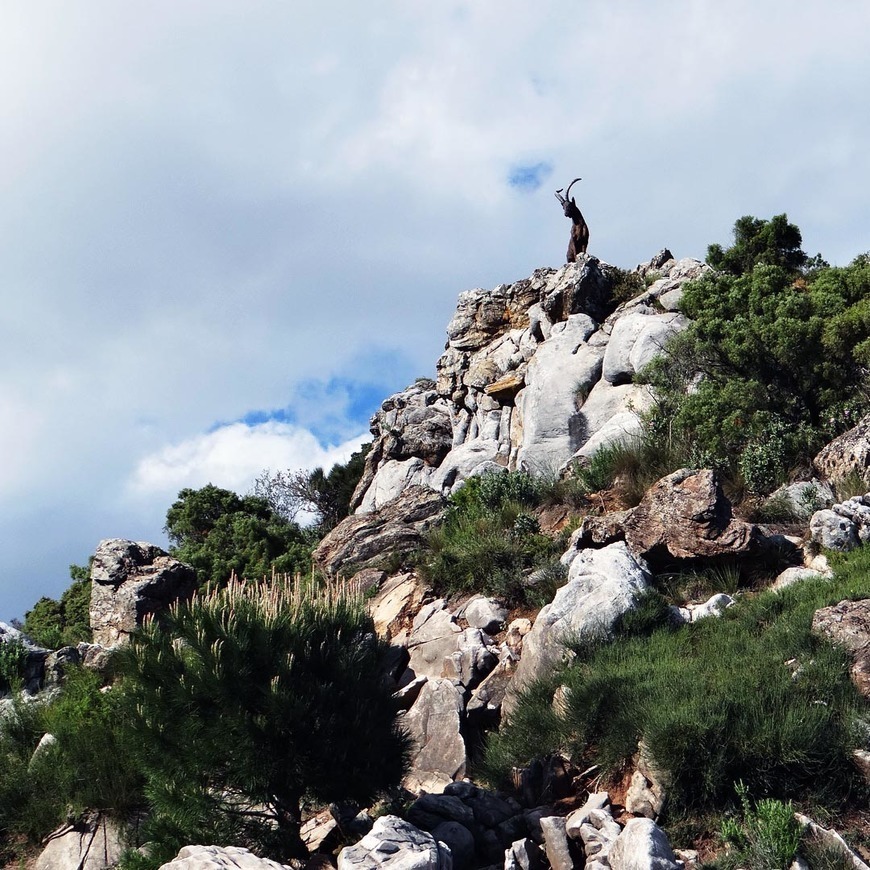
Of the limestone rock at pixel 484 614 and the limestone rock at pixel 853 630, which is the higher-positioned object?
the limestone rock at pixel 484 614

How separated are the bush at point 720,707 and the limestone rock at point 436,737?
95 cm

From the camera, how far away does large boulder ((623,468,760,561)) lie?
42.5 feet

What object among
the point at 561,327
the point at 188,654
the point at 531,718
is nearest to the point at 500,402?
the point at 561,327

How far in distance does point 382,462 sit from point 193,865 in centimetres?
1996

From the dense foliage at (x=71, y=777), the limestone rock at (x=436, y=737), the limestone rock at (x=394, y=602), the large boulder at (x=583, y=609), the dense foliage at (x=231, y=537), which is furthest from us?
the dense foliage at (x=231, y=537)

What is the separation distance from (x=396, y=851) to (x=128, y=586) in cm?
1033

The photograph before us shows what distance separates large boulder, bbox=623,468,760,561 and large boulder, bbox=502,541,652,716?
2.15 ft

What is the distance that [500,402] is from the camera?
25297 millimetres

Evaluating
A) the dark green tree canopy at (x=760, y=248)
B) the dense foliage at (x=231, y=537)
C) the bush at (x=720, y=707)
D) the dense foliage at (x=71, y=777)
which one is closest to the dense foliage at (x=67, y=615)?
the dense foliage at (x=231, y=537)

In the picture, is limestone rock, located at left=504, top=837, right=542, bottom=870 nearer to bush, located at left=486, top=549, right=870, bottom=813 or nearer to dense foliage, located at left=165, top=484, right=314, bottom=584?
bush, located at left=486, top=549, right=870, bottom=813

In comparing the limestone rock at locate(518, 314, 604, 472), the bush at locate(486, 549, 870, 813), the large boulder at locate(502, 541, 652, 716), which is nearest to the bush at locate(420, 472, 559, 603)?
the large boulder at locate(502, 541, 652, 716)

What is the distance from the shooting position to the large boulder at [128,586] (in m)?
16.0

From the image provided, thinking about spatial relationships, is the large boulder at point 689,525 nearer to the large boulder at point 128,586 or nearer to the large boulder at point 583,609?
the large boulder at point 583,609

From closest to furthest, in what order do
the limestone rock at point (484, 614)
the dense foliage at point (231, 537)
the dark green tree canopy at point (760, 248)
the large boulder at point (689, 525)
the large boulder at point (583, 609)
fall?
the large boulder at point (583, 609)
the large boulder at point (689, 525)
the limestone rock at point (484, 614)
the dense foliage at point (231, 537)
the dark green tree canopy at point (760, 248)
